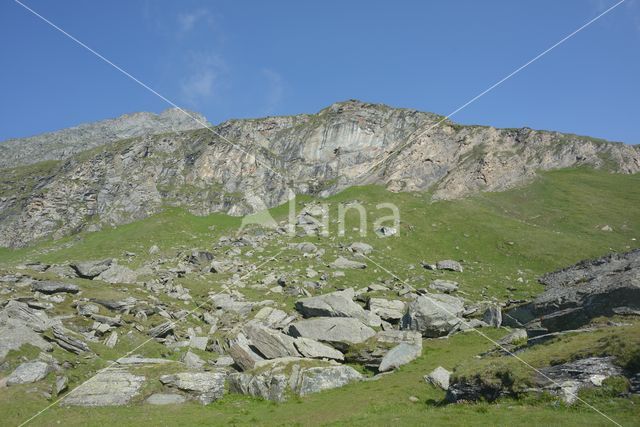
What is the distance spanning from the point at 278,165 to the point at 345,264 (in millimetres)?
100119

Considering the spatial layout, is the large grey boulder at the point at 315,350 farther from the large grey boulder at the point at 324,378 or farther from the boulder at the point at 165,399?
the boulder at the point at 165,399

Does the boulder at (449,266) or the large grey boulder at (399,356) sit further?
the boulder at (449,266)

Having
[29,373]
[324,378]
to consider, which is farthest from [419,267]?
[29,373]

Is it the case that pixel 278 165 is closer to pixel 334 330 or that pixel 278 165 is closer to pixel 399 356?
pixel 334 330

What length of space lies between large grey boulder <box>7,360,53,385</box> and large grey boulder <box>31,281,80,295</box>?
60.2 ft

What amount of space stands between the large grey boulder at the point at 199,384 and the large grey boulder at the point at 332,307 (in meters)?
17.5

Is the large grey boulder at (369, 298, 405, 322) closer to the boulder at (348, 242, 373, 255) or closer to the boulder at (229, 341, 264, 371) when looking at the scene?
the boulder at (229, 341, 264, 371)

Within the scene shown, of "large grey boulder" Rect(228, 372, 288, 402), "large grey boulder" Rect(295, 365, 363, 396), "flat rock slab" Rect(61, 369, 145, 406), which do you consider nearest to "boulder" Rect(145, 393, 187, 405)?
"flat rock slab" Rect(61, 369, 145, 406)

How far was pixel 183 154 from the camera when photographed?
173000 millimetres

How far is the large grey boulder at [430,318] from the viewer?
139ft

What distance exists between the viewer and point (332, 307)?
4669 cm

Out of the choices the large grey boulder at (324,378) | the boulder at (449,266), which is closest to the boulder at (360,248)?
the boulder at (449,266)

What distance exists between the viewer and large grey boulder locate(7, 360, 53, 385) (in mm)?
27078

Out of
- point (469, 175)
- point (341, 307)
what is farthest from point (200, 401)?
point (469, 175)
